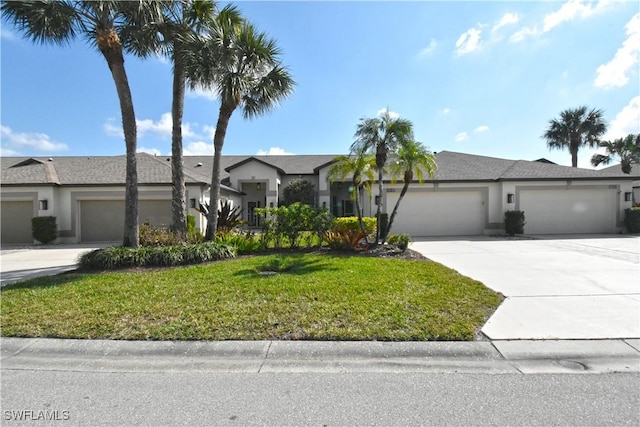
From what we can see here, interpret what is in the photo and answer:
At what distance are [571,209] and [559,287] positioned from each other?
14697 mm

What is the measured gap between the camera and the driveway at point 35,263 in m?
7.99

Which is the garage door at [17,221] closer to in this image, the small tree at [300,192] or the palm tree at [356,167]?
the small tree at [300,192]

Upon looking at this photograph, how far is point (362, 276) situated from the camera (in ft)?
22.4

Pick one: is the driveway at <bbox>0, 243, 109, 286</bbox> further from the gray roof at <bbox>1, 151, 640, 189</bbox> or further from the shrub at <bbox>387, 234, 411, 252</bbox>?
the shrub at <bbox>387, 234, 411, 252</bbox>

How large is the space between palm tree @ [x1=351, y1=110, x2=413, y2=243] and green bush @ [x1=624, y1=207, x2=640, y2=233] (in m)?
15.8

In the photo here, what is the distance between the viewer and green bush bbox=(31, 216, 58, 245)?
1438 cm

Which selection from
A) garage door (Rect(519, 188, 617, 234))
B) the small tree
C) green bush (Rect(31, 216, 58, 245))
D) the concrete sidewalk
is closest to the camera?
the concrete sidewalk

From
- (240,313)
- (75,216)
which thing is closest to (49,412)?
(240,313)

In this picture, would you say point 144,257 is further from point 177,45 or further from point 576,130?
point 576,130

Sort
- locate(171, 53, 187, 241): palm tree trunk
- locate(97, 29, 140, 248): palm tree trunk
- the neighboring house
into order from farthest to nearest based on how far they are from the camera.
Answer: the neighboring house → locate(171, 53, 187, 241): palm tree trunk → locate(97, 29, 140, 248): palm tree trunk

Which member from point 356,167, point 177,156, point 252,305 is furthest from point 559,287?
point 177,156

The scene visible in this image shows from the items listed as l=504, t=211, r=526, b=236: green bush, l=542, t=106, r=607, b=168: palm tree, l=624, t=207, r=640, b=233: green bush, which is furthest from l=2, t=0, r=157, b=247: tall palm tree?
l=542, t=106, r=607, b=168: palm tree

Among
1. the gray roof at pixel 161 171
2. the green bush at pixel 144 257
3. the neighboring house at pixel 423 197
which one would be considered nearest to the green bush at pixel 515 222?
the neighboring house at pixel 423 197

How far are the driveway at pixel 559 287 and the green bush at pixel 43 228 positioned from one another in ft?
57.5
